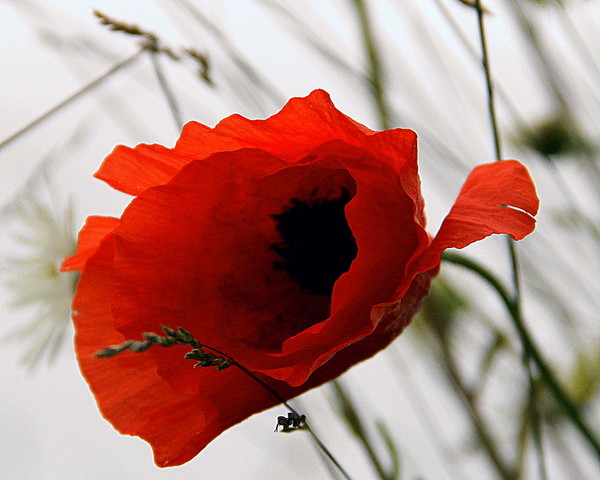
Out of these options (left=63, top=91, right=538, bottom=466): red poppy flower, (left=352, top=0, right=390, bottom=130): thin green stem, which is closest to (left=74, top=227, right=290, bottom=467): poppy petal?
(left=63, top=91, right=538, bottom=466): red poppy flower

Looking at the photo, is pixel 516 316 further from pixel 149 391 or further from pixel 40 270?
pixel 40 270

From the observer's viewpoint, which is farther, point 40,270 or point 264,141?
point 40,270

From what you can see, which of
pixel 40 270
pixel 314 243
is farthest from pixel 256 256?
pixel 40 270

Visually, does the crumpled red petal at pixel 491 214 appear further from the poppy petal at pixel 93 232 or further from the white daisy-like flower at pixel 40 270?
the white daisy-like flower at pixel 40 270

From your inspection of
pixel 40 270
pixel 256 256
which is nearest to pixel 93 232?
pixel 256 256

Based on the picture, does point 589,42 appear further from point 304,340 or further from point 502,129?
point 304,340

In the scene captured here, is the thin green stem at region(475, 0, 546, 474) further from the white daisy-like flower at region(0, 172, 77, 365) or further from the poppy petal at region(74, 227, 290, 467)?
the white daisy-like flower at region(0, 172, 77, 365)

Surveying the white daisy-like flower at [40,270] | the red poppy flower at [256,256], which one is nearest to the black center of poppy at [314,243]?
the red poppy flower at [256,256]

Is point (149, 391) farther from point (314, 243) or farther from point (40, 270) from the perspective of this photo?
point (40, 270)
